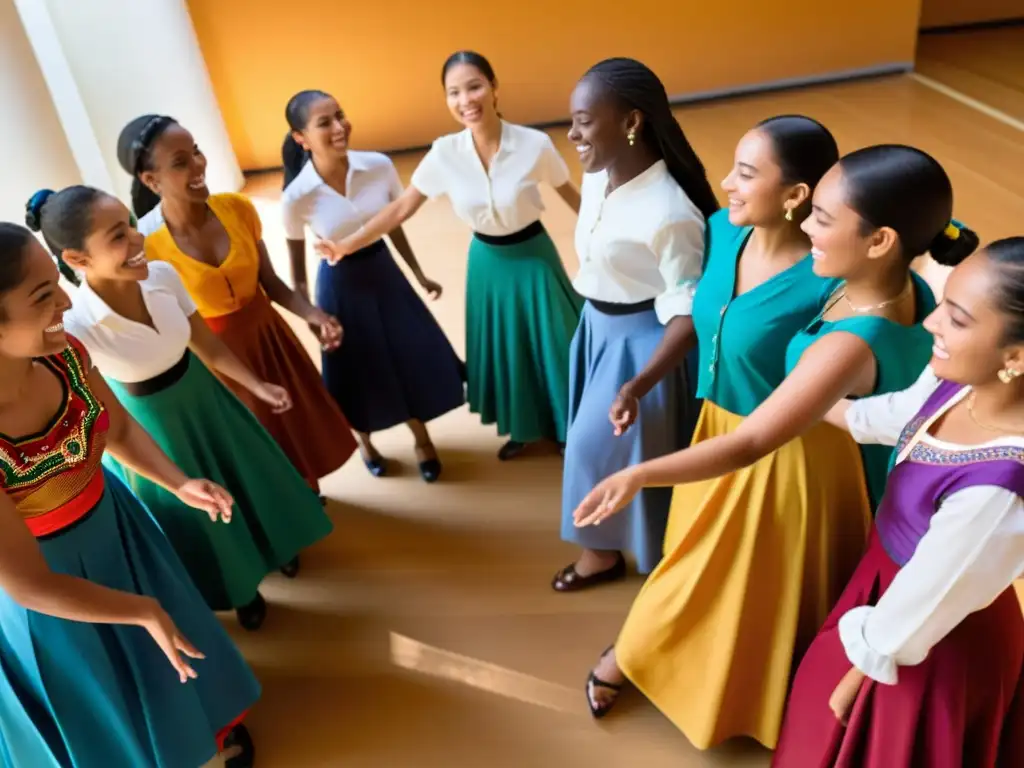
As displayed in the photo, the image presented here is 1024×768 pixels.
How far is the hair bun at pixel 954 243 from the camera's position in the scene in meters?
1.24

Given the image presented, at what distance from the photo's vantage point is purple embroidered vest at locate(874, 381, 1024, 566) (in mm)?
1033

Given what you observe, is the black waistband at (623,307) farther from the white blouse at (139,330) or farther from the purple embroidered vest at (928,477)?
the white blouse at (139,330)

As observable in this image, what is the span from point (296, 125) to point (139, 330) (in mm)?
784

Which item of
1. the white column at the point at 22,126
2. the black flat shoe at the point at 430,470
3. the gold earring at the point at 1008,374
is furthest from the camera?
the white column at the point at 22,126

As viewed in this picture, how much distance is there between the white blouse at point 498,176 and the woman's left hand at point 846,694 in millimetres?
1408

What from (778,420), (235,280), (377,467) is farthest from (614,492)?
(377,467)

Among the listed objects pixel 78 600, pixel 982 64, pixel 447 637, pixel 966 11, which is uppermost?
pixel 78 600

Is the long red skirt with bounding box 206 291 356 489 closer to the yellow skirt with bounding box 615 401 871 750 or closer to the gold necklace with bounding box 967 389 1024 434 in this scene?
the yellow skirt with bounding box 615 401 871 750

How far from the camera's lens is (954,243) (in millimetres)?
1242

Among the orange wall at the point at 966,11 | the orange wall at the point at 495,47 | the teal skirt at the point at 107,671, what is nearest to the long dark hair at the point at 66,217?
the teal skirt at the point at 107,671

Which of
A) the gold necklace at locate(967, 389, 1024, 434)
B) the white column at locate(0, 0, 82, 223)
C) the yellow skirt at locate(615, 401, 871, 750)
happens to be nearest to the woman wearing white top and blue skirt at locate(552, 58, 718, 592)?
the yellow skirt at locate(615, 401, 871, 750)

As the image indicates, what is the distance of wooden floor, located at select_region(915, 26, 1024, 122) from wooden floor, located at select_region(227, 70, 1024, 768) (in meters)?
3.73

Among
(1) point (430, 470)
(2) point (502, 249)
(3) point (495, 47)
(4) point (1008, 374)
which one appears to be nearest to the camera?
(4) point (1008, 374)

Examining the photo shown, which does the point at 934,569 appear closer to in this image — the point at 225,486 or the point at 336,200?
the point at 225,486
